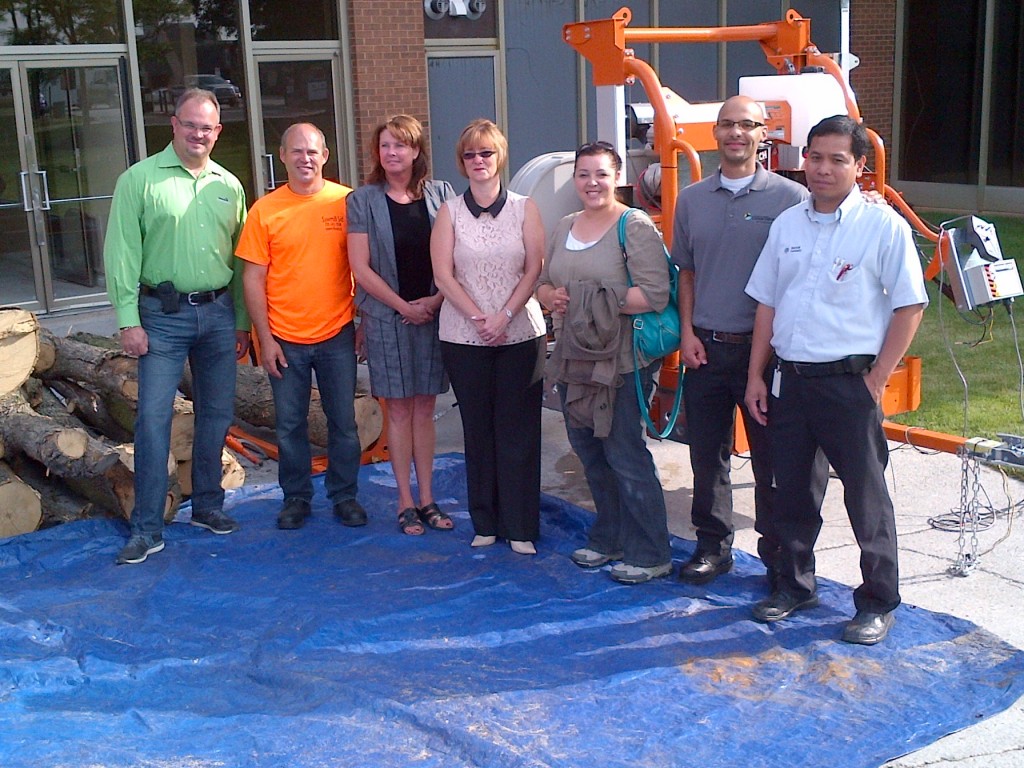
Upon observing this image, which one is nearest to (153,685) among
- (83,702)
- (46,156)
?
Answer: (83,702)

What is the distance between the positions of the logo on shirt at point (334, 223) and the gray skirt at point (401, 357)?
15.8 inches

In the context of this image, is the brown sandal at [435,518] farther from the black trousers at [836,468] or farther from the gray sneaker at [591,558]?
the black trousers at [836,468]

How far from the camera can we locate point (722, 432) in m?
4.64

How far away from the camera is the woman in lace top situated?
16.0ft

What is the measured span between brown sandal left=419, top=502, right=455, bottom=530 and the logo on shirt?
4.38 ft

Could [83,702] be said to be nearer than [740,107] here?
Yes

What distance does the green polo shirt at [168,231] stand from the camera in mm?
4957

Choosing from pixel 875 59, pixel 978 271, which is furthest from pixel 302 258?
pixel 875 59

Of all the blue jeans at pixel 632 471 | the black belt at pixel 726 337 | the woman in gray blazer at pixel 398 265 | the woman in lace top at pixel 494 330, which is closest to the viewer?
the black belt at pixel 726 337

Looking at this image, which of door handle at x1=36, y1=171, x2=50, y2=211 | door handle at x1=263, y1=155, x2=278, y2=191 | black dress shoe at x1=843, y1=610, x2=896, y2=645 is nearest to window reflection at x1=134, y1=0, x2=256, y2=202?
door handle at x1=263, y1=155, x2=278, y2=191

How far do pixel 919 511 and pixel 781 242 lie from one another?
2.07 metres

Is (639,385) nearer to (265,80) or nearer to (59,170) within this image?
(59,170)

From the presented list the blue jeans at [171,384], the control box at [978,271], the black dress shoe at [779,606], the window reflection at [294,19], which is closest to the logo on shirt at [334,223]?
the blue jeans at [171,384]

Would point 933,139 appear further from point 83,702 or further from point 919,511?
point 83,702
